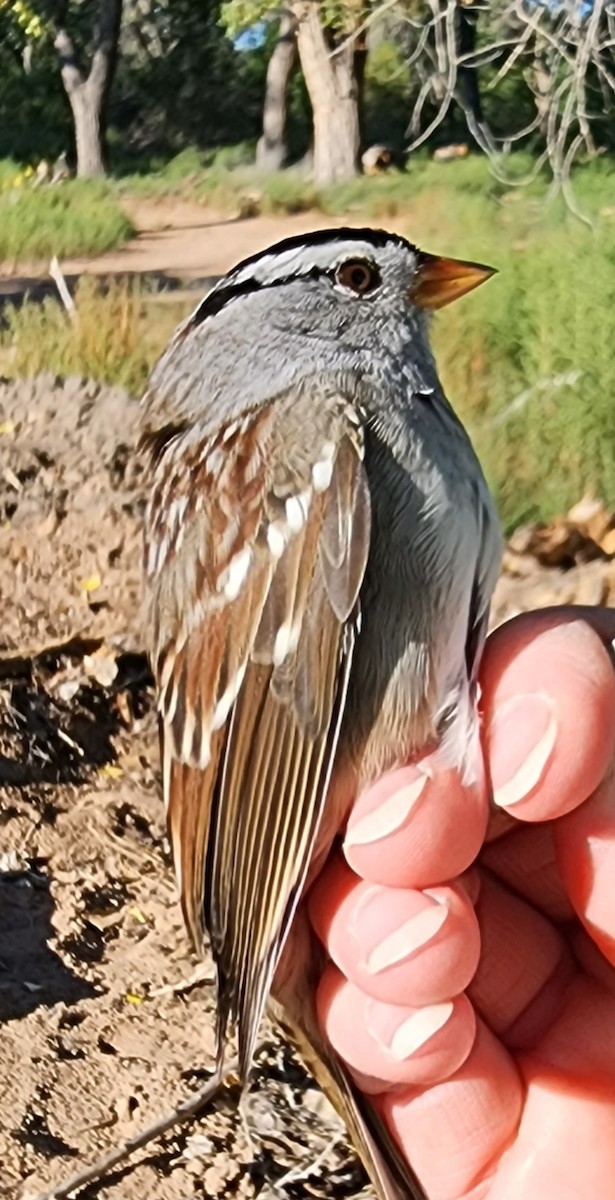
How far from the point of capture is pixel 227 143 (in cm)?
1227

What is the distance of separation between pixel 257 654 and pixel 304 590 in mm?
74

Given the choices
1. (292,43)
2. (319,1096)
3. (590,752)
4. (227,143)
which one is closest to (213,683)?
(590,752)

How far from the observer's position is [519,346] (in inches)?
159

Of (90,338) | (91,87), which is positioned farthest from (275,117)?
(90,338)

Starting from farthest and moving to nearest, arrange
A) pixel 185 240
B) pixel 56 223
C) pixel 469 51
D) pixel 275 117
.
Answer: pixel 275 117
pixel 185 240
pixel 56 223
pixel 469 51

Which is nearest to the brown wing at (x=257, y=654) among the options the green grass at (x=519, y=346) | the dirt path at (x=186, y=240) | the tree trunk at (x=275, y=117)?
the green grass at (x=519, y=346)

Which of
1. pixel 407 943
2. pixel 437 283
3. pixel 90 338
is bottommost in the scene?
pixel 90 338

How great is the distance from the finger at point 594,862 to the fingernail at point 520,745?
0.27ft

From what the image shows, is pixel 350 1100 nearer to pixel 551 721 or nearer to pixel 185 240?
pixel 551 721

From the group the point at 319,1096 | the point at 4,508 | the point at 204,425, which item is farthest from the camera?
the point at 4,508

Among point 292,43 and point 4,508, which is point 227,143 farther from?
point 4,508

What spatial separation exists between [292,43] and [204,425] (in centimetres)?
806

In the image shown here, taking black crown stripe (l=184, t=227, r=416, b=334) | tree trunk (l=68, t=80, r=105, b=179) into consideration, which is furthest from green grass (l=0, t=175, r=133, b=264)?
black crown stripe (l=184, t=227, r=416, b=334)

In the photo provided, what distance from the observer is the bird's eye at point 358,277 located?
1.28 meters
